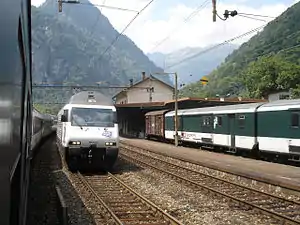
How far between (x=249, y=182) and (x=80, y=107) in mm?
6708

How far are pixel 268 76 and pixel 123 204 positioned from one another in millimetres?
76119

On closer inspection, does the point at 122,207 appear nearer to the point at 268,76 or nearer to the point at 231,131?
the point at 231,131

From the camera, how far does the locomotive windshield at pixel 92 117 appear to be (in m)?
16.1

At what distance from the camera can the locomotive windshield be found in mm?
16078

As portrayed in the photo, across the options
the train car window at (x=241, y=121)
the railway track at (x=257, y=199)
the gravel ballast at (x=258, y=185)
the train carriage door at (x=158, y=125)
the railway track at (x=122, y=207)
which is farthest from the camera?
the train carriage door at (x=158, y=125)

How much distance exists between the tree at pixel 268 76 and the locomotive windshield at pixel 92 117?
64396 millimetres

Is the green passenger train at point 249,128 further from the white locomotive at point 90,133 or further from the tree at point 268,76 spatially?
the tree at point 268,76

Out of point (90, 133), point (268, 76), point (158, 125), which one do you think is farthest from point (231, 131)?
point (268, 76)

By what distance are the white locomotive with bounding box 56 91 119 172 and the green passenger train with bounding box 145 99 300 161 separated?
7.29 m

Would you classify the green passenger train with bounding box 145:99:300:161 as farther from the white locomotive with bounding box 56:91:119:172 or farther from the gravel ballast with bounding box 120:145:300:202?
the white locomotive with bounding box 56:91:119:172

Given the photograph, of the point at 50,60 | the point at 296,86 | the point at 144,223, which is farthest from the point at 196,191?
the point at 50,60

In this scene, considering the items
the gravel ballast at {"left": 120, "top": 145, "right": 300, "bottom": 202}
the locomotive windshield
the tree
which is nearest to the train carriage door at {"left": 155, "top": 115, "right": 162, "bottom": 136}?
the gravel ballast at {"left": 120, "top": 145, "right": 300, "bottom": 202}

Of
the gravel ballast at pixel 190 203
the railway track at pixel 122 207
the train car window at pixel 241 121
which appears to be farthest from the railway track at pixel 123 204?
the train car window at pixel 241 121

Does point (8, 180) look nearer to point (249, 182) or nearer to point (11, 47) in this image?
point (11, 47)
